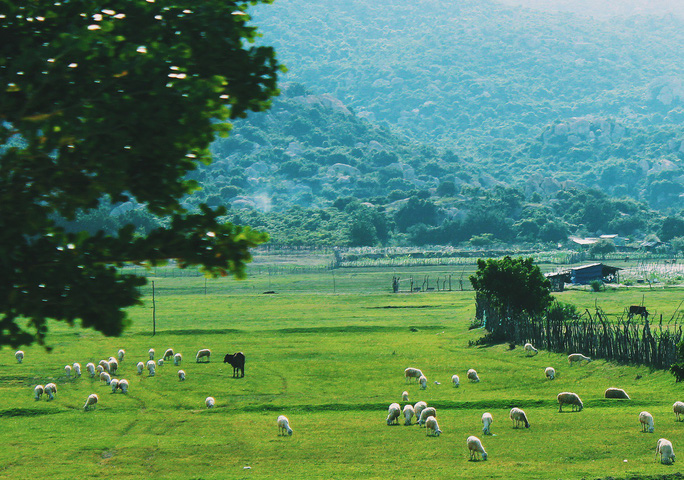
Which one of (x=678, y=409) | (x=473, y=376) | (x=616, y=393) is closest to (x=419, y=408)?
A: (x=616, y=393)

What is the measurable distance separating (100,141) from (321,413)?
Answer: 22565 millimetres

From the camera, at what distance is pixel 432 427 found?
23281mm

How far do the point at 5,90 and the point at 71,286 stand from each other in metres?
1.68

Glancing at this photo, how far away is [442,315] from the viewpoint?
64312mm

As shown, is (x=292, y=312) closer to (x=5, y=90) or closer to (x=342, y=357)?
(x=342, y=357)

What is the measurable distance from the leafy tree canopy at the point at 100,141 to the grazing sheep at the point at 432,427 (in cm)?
1709

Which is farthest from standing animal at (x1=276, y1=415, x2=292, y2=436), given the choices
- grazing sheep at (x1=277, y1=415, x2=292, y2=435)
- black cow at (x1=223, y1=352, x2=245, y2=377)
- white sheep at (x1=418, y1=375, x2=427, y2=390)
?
black cow at (x1=223, y1=352, x2=245, y2=377)

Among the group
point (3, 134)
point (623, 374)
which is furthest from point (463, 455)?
point (3, 134)

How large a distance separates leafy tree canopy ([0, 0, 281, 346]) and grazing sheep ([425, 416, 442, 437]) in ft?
56.1

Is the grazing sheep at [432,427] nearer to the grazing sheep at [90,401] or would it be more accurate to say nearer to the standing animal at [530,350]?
the grazing sheep at [90,401]

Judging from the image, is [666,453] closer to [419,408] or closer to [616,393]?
[419,408]

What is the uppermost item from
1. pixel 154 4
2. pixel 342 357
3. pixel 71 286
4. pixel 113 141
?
pixel 154 4

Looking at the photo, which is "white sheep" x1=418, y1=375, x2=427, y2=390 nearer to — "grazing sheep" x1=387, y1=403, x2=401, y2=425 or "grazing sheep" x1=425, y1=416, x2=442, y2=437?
"grazing sheep" x1=387, y1=403, x2=401, y2=425

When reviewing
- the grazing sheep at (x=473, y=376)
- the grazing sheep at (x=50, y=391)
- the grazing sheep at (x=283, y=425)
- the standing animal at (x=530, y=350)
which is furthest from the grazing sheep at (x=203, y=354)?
the grazing sheep at (x=283, y=425)
